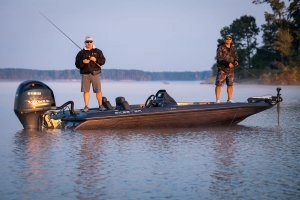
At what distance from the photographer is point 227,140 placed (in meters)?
10.1

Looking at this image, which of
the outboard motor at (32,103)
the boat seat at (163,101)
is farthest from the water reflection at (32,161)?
the boat seat at (163,101)

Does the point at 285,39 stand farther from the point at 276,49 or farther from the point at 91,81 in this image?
the point at 91,81

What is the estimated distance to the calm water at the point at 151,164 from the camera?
583 centimetres

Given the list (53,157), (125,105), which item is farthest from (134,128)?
(53,157)

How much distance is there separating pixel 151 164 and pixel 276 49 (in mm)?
62337

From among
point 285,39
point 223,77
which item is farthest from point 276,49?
point 223,77

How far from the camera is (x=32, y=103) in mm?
11977

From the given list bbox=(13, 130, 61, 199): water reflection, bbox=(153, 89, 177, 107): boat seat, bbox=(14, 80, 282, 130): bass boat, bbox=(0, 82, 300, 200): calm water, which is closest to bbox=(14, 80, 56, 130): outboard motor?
bbox=(14, 80, 282, 130): bass boat

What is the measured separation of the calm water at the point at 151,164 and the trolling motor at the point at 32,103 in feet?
1.74

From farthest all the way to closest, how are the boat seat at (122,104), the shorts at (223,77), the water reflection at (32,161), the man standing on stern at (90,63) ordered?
the shorts at (223,77), the man standing on stern at (90,63), the boat seat at (122,104), the water reflection at (32,161)

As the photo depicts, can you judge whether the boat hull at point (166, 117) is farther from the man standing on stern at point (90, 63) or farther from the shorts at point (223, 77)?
the shorts at point (223, 77)

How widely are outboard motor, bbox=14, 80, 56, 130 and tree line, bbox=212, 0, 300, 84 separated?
55.2 meters

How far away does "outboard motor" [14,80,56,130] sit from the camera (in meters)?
12.0

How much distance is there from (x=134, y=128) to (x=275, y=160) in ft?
16.4
